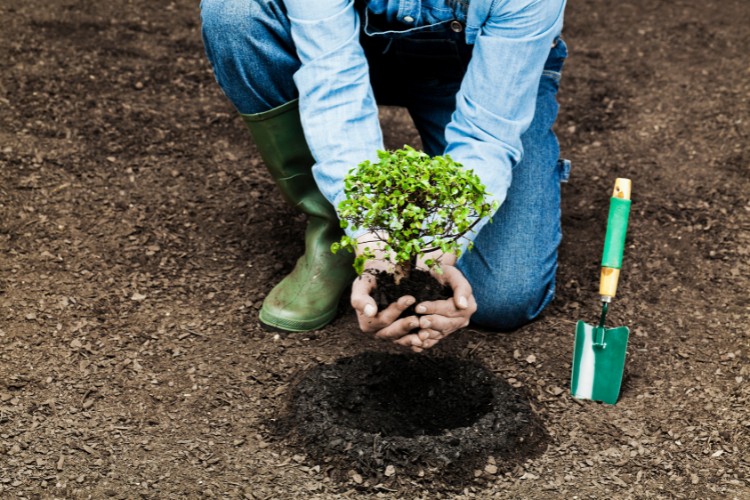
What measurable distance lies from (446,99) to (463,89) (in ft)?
1.48

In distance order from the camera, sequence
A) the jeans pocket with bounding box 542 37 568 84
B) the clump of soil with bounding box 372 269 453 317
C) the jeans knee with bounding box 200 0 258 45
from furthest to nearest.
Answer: the jeans pocket with bounding box 542 37 568 84
the jeans knee with bounding box 200 0 258 45
the clump of soil with bounding box 372 269 453 317

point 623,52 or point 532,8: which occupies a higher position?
point 532,8

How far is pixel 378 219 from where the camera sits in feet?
5.70

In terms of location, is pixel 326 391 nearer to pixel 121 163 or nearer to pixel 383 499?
pixel 383 499

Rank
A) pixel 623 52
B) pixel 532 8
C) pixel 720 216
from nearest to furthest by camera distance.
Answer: pixel 532 8 → pixel 720 216 → pixel 623 52

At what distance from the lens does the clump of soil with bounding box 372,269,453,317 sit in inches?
77.3

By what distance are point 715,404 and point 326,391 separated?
947mm

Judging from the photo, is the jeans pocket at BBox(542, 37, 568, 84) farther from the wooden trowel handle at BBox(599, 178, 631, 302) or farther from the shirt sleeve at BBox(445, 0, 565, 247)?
the wooden trowel handle at BBox(599, 178, 631, 302)

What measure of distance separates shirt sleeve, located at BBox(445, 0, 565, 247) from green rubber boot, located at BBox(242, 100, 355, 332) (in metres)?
0.47

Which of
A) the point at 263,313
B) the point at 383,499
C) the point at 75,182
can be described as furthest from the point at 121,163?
the point at 383,499

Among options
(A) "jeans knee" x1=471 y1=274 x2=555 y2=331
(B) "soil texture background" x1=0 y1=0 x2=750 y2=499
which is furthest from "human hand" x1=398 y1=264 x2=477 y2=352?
(A) "jeans knee" x1=471 y1=274 x2=555 y2=331

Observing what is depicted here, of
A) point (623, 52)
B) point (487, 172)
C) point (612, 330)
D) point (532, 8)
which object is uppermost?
point (532, 8)

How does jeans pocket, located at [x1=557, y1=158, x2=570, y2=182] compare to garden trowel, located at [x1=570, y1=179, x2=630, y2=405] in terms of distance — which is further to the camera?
jeans pocket, located at [x1=557, y1=158, x2=570, y2=182]

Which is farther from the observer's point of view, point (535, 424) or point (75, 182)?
point (75, 182)
